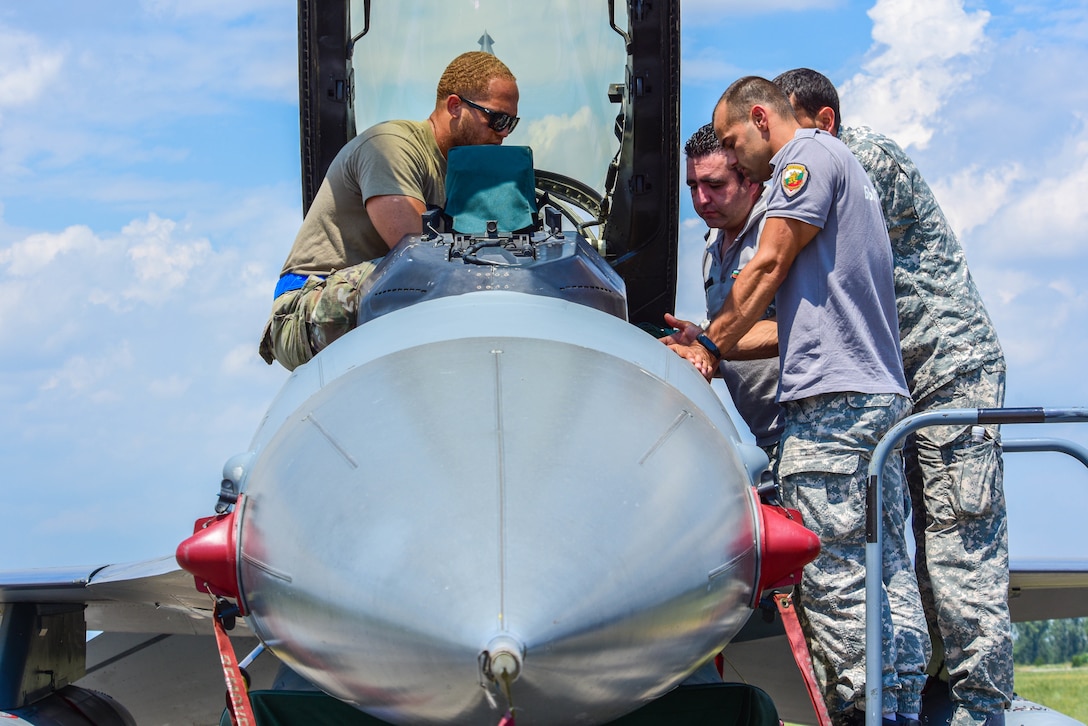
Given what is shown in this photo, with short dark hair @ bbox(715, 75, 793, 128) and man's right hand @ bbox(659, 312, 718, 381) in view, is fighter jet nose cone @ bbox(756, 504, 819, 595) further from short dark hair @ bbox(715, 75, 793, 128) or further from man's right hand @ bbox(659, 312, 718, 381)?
short dark hair @ bbox(715, 75, 793, 128)

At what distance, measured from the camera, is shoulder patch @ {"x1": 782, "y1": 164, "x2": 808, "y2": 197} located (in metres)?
3.79

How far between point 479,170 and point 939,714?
8.10ft

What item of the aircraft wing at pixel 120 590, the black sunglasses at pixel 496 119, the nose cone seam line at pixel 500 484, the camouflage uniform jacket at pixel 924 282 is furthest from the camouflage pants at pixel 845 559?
the aircraft wing at pixel 120 590

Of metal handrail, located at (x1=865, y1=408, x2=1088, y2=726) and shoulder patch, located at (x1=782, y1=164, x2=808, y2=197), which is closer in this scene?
metal handrail, located at (x1=865, y1=408, x2=1088, y2=726)

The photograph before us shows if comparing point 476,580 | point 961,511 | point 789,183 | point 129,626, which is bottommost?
point 129,626

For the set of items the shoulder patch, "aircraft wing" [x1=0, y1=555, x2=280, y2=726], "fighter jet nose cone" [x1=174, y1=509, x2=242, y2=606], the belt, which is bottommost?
"aircraft wing" [x1=0, y1=555, x2=280, y2=726]

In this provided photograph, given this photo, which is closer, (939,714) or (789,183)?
(789,183)

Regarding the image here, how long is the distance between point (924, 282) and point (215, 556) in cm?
283

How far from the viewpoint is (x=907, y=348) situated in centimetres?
439

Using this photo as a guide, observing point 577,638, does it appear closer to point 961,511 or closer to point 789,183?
point 789,183

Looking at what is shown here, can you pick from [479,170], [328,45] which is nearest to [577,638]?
[479,170]

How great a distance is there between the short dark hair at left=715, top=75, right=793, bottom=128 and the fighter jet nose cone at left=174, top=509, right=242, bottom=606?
233cm

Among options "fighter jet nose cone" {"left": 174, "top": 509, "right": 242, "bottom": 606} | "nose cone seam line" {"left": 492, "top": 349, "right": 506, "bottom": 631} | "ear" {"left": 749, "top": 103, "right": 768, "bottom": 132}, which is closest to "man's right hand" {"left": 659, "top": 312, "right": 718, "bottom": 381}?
"ear" {"left": 749, "top": 103, "right": 768, "bottom": 132}

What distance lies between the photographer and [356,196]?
4480mm
